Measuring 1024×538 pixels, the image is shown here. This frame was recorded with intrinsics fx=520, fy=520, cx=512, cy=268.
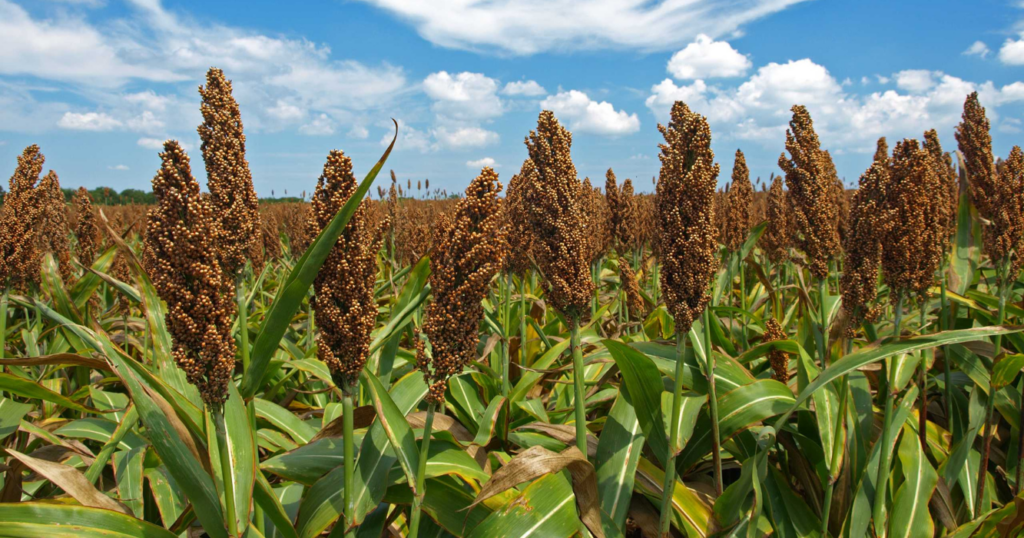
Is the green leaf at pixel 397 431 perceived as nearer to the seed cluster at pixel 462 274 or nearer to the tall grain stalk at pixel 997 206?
the seed cluster at pixel 462 274

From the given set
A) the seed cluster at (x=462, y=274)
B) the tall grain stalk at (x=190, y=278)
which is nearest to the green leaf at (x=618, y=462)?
the seed cluster at (x=462, y=274)

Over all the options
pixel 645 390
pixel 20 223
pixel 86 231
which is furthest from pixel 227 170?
pixel 86 231

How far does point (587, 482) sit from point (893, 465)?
2.10m

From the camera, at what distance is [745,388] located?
2801 millimetres

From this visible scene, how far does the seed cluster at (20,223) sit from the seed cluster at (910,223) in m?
5.63

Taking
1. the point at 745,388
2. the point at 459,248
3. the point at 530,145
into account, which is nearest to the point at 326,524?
the point at 459,248

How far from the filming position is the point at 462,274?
191 centimetres

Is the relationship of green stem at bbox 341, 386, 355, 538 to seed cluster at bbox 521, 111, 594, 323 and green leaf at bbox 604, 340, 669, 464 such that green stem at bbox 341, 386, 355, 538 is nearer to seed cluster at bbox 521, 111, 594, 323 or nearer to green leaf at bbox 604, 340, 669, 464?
seed cluster at bbox 521, 111, 594, 323

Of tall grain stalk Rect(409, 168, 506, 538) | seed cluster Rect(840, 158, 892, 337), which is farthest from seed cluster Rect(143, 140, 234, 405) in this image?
seed cluster Rect(840, 158, 892, 337)

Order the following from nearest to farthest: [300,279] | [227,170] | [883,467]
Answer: [300,279] → [227,170] → [883,467]

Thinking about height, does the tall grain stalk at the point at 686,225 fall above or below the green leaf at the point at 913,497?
above

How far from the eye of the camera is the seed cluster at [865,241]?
→ 9.20 ft

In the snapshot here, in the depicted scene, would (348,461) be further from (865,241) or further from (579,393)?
(865,241)

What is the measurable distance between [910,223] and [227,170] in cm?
348
